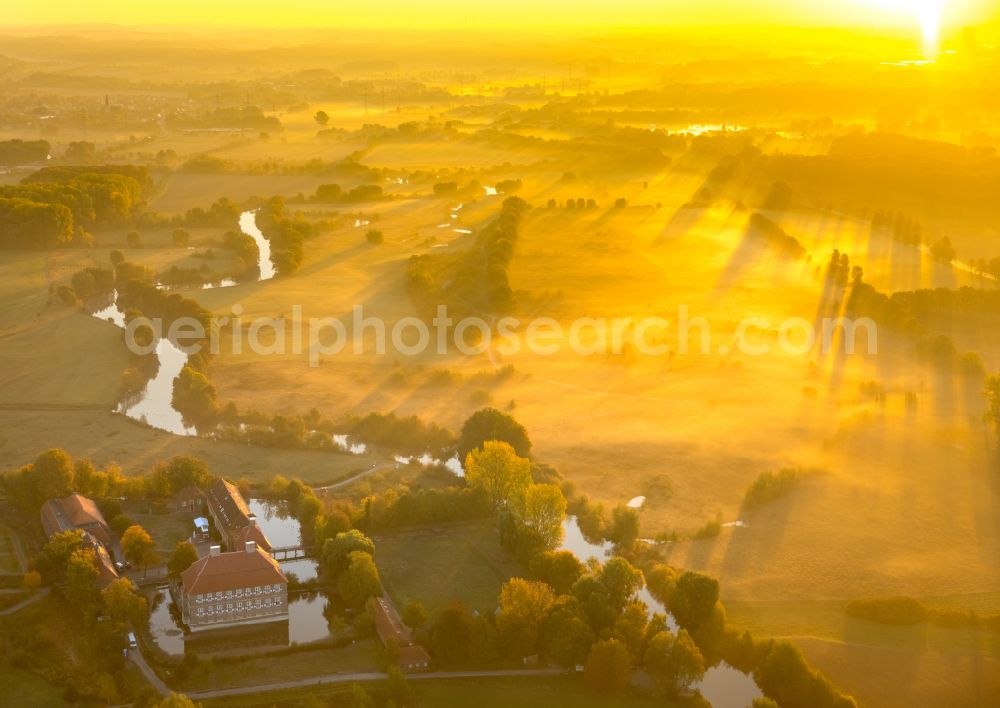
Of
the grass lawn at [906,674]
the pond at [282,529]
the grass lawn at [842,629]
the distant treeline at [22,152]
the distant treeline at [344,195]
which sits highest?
the distant treeline at [22,152]

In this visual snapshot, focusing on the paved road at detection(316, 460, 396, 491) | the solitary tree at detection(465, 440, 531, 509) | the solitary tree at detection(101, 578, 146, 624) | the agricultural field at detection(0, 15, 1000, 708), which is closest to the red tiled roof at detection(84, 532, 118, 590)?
the solitary tree at detection(101, 578, 146, 624)

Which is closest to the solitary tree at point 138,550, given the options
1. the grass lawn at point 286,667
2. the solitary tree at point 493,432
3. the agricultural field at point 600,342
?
the agricultural field at point 600,342

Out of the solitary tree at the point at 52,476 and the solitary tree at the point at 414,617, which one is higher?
the solitary tree at the point at 52,476

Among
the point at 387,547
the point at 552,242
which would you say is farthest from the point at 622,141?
the point at 387,547

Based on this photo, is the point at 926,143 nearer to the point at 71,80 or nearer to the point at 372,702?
the point at 372,702

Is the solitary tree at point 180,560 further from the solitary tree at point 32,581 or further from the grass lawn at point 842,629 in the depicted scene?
the grass lawn at point 842,629

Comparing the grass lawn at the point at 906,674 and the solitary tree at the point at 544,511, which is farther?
the solitary tree at the point at 544,511

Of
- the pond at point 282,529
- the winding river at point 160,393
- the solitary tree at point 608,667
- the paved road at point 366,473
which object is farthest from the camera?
the winding river at point 160,393

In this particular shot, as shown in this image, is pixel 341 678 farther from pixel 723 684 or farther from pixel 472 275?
pixel 472 275

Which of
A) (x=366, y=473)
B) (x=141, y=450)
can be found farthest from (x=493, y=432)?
(x=141, y=450)
